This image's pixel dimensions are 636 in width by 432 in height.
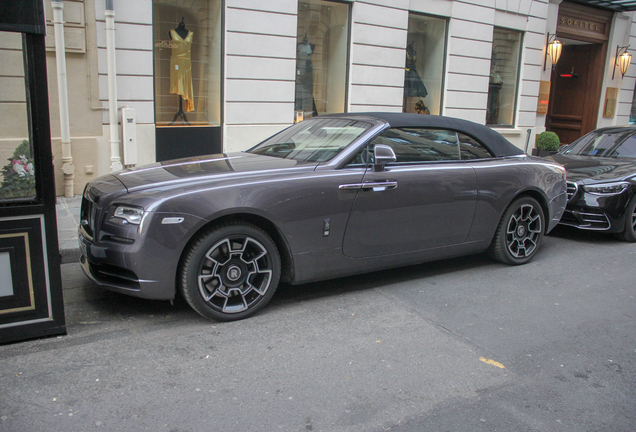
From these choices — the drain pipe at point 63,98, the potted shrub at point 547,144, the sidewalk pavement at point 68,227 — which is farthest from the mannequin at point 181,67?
the potted shrub at point 547,144

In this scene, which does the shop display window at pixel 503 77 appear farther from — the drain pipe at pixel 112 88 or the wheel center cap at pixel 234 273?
the wheel center cap at pixel 234 273

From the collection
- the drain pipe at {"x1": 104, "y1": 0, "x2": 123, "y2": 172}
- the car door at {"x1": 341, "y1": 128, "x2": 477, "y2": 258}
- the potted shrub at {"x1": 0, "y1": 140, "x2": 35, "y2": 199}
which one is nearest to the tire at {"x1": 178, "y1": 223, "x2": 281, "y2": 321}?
the car door at {"x1": 341, "y1": 128, "x2": 477, "y2": 258}

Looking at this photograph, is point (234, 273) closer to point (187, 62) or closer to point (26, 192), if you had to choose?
point (26, 192)

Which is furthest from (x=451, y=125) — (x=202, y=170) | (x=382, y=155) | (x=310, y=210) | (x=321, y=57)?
(x=321, y=57)

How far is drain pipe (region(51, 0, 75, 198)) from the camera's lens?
8.21m

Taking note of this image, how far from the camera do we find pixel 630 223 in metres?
7.27

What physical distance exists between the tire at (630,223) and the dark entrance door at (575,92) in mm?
11715

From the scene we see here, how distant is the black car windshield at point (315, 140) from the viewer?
485 centimetres

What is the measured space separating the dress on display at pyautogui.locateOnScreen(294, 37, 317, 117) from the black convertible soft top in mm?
6078

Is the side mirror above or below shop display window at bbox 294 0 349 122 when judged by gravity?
below

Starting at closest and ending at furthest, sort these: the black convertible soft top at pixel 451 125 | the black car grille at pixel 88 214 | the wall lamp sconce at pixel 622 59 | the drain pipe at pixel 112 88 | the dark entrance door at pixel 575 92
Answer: the black car grille at pixel 88 214 < the black convertible soft top at pixel 451 125 < the drain pipe at pixel 112 88 < the wall lamp sconce at pixel 622 59 < the dark entrance door at pixel 575 92

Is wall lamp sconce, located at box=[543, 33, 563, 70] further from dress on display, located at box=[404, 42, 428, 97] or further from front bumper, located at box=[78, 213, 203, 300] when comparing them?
front bumper, located at box=[78, 213, 203, 300]

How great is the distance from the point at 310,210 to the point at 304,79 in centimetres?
779

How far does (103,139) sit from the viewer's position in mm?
9148
